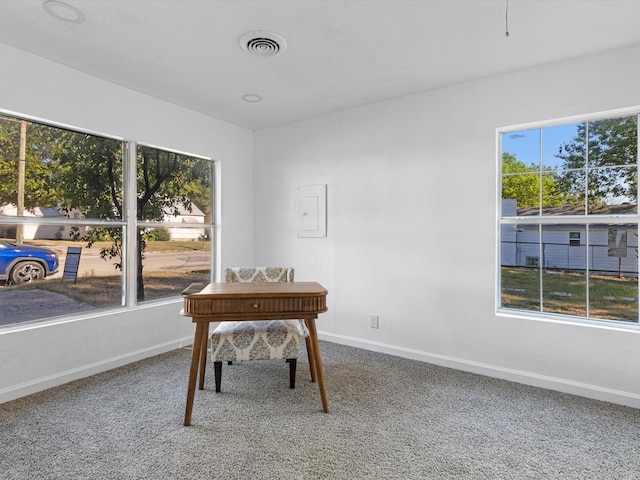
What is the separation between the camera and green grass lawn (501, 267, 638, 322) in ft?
8.43

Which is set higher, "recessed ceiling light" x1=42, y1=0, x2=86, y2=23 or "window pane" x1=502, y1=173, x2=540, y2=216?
"recessed ceiling light" x1=42, y1=0, x2=86, y2=23

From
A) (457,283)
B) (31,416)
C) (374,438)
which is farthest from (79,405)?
(457,283)

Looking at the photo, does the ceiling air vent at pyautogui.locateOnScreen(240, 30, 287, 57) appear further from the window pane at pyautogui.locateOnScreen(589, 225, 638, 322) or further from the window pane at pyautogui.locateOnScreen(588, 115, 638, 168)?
the window pane at pyautogui.locateOnScreen(589, 225, 638, 322)

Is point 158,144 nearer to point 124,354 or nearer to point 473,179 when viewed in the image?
point 124,354

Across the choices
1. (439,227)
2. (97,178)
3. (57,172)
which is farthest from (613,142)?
(57,172)

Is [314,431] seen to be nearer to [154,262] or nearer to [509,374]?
[509,374]

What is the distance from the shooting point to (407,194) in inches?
132

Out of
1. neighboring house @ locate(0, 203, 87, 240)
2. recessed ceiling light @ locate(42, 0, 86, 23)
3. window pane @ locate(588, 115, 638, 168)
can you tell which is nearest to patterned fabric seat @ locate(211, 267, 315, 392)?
neighboring house @ locate(0, 203, 87, 240)

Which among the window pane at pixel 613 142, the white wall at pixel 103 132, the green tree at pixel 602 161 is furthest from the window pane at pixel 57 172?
the window pane at pixel 613 142

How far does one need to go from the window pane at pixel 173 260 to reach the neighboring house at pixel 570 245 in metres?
3.07

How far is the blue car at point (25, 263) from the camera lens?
259 cm

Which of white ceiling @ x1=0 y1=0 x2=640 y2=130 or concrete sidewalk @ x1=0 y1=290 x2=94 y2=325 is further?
concrete sidewalk @ x1=0 y1=290 x2=94 y2=325

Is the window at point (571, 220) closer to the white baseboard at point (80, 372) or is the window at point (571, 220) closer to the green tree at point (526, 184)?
the green tree at point (526, 184)

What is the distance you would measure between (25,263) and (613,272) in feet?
14.4
